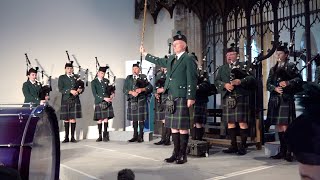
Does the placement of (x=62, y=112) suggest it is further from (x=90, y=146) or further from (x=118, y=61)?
(x=118, y=61)

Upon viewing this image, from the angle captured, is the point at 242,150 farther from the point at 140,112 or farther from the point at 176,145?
the point at 140,112

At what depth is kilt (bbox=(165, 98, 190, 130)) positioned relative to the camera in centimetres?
427

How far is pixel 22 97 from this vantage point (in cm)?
697

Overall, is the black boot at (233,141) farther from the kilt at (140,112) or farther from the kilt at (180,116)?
the kilt at (140,112)

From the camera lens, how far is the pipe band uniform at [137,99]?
22.4 ft

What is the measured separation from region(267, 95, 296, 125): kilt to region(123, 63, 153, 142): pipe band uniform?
110 inches

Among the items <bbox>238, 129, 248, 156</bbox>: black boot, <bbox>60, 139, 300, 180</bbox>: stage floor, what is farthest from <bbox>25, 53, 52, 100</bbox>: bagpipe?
<bbox>238, 129, 248, 156</bbox>: black boot

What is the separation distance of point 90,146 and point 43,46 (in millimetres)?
2427

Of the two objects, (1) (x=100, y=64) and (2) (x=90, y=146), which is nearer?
(2) (x=90, y=146)

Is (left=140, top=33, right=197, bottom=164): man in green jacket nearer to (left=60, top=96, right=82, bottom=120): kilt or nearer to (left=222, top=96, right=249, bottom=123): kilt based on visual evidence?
(left=222, top=96, right=249, bottom=123): kilt

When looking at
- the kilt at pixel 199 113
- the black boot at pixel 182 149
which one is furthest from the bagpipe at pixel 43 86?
the black boot at pixel 182 149

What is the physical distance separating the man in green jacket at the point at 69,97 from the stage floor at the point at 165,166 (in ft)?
4.51

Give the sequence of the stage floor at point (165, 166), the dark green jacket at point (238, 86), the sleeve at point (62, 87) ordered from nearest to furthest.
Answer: the stage floor at point (165, 166)
the dark green jacket at point (238, 86)
the sleeve at point (62, 87)

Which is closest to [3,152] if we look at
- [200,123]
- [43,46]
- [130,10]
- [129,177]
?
[129,177]
